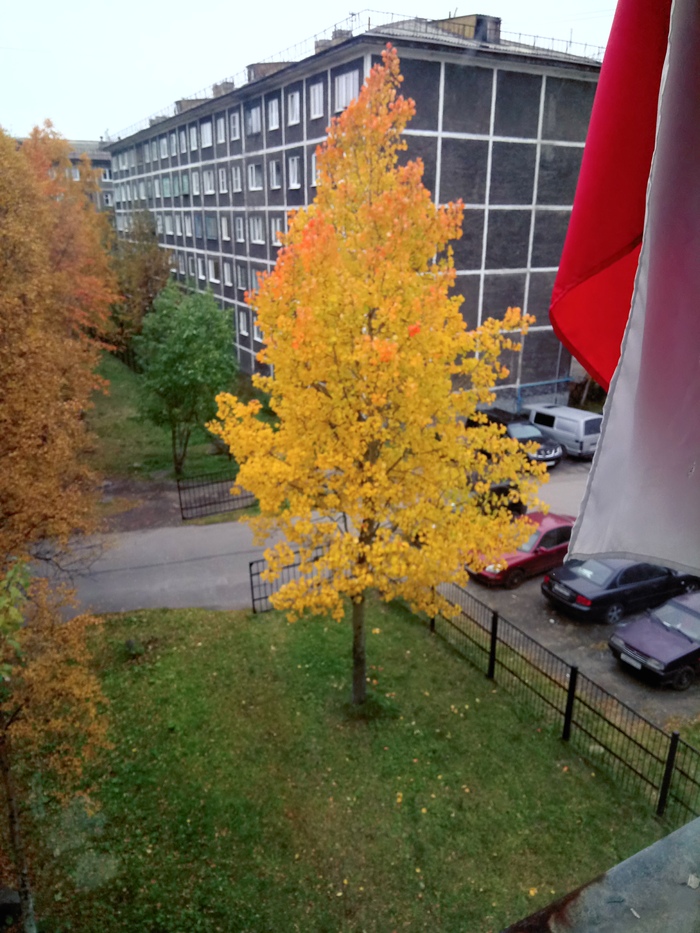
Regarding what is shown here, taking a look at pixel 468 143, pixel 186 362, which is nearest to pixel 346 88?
pixel 468 143

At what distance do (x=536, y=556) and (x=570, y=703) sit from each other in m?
5.49

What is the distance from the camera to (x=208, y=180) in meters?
37.1

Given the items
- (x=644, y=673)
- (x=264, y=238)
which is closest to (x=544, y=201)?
(x=264, y=238)

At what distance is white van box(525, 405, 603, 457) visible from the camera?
24562 millimetres

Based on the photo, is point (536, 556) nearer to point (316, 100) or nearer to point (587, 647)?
point (587, 647)

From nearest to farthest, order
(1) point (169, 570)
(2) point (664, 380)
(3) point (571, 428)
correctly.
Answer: (2) point (664, 380), (1) point (169, 570), (3) point (571, 428)

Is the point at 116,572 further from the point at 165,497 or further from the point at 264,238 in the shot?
the point at 264,238

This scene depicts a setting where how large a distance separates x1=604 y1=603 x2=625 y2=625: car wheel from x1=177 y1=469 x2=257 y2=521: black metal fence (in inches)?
431

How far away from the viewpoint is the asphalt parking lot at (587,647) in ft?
37.8

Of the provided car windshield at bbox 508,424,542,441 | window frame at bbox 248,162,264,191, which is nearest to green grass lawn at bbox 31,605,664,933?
car windshield at bbox 508,424,542,441

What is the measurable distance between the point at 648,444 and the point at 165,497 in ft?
66.9

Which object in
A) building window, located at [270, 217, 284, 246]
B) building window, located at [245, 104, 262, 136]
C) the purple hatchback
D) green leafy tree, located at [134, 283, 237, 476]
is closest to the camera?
the purple hatchback

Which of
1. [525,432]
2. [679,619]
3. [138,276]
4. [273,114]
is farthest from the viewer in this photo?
[138,276]

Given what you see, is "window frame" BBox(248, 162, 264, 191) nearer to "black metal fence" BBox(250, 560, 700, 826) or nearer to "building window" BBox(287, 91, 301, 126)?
"building window" BBox(287, 91, 301, 126)
